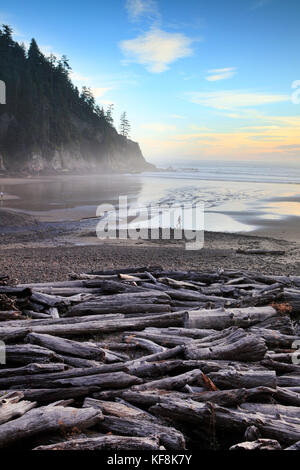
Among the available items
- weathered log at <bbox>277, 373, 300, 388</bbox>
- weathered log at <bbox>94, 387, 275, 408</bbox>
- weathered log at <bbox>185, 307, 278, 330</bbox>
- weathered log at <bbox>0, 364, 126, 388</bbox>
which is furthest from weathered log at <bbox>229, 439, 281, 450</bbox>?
weathered log at <bbox>185, 307, 278, 330</bbox>

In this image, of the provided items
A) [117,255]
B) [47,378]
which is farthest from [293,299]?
[117,255]

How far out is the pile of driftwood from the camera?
389 cm

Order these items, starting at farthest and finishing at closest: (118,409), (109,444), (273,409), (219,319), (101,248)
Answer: (101,248), (219,319), (273,409), (118,409), (109,444)

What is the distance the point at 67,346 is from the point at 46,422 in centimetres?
170

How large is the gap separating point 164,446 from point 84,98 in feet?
379

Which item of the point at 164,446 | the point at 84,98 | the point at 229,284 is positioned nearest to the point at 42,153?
the point at 84,98

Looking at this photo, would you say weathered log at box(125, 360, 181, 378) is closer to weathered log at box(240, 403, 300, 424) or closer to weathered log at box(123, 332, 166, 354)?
weathered log at box(123, 332, 166, 354)

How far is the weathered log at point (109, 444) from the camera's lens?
11.7 feet

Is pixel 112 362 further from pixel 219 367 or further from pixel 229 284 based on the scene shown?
pixel 229 284

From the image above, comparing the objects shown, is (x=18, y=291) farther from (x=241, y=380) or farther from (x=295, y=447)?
(x=295, y=447)
